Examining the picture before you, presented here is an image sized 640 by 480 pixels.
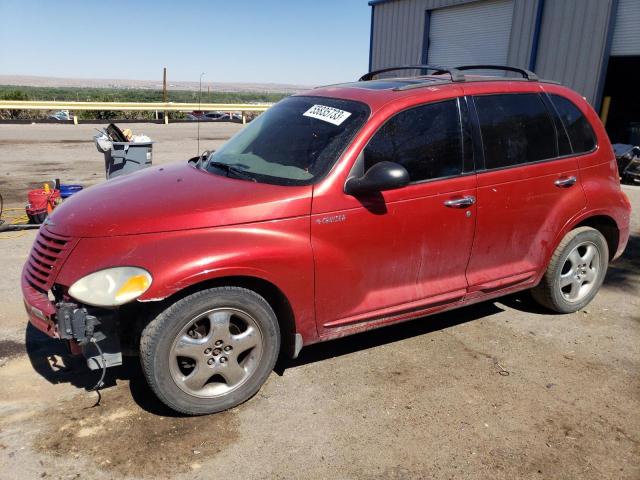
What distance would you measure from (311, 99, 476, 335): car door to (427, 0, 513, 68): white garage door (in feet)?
38.1

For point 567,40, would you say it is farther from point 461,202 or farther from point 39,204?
point 39,204

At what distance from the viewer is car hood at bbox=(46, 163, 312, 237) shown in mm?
3045

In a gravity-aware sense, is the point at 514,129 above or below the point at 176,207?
above

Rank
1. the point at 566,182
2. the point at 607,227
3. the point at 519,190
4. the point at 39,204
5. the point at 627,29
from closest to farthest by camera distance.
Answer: the point at 519,190 → the point at 566,182 → the point at 607,227 → the point at 39,204 → the point at 627,29

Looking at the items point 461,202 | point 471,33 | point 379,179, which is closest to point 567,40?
point 471,33

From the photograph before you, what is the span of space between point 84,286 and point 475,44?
14.1 m

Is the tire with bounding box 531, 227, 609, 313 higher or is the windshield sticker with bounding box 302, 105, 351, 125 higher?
the windshield sticker with bounding box 302, 105, 351, 125

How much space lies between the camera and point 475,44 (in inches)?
579

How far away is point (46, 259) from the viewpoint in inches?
124

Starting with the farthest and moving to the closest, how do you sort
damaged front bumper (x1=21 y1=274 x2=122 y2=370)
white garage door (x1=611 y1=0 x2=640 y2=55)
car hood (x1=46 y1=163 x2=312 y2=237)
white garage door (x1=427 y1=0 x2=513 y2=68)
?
white garage door (x1=427 y1=0 x2=513 y2=68), white garage door (x1=611 y1=0 x2=640 y2=55), car hood (x1=46 y1=163 x2=312 y2=237), damaged front bumper (x1=21 y1=274 x2=122 y2=370)

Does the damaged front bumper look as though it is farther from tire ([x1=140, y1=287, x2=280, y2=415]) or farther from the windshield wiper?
the windshield wiper

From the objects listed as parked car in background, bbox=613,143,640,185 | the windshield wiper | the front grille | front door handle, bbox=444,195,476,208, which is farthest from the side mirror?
parked car in background, bbox=613,143,640,185

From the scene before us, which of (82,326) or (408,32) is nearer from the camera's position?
(82,326)

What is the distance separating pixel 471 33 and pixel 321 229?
13.4m
